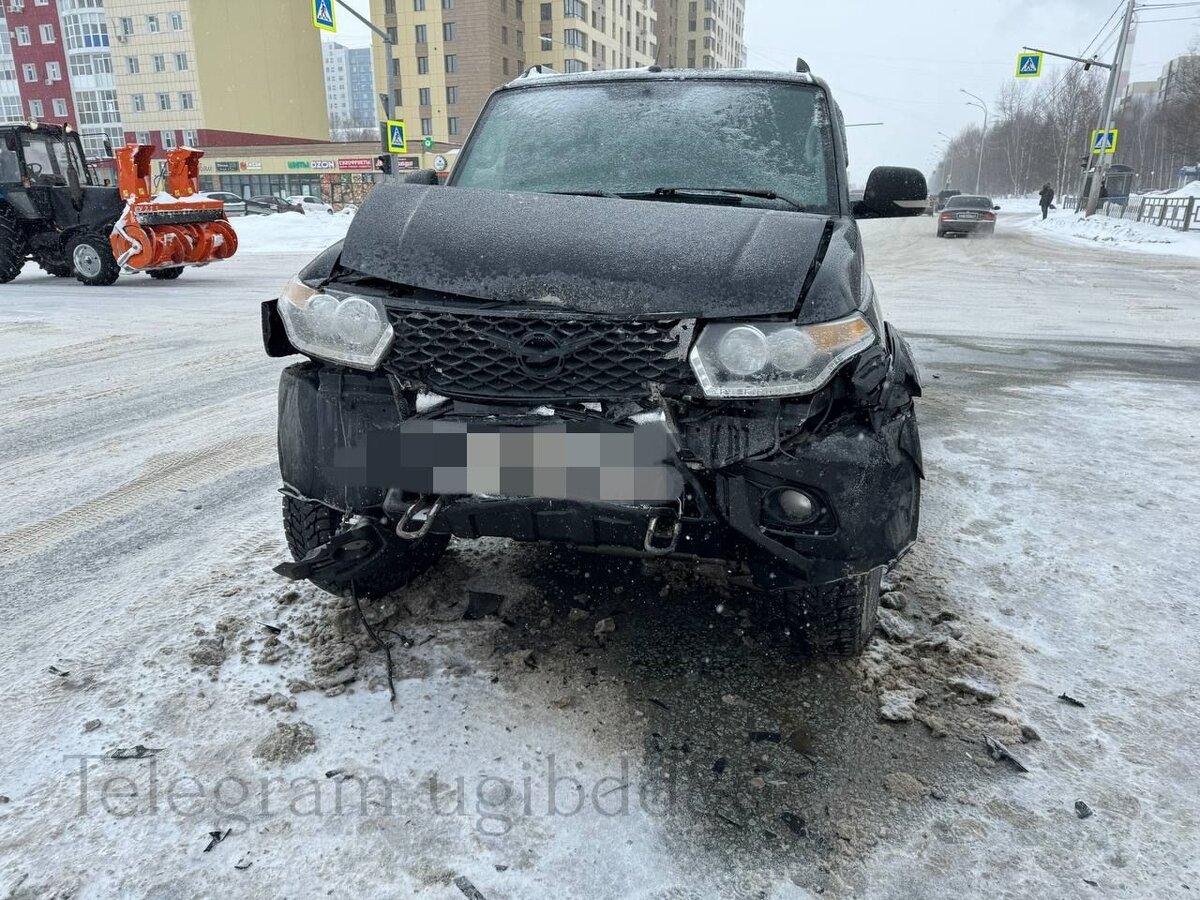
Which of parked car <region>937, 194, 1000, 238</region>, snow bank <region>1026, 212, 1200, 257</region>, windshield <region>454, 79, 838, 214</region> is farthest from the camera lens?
parked car <region>937, 194, 1000, 238</region>

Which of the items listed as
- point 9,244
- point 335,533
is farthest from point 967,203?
point 335,533

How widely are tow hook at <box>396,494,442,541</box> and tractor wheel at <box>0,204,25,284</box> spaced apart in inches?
566

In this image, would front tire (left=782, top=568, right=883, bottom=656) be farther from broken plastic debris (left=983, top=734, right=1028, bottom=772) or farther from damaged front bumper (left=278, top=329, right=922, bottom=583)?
broken plastic debris (left=983, top=734, right=1028, bottom=772)

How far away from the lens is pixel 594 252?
6.90ft

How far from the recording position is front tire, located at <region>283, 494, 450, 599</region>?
8.14 ft

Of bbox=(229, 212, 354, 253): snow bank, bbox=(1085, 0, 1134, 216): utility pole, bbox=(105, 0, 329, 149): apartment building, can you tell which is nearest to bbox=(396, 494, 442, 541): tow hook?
bbox=(229, 212, 354, 253): snow bank

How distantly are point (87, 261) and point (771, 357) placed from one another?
14.2 m

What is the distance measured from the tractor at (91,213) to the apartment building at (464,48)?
163 ft

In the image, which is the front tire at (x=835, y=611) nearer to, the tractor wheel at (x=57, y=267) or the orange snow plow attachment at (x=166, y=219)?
the orange snow plow attachment at (x=166, y=219)

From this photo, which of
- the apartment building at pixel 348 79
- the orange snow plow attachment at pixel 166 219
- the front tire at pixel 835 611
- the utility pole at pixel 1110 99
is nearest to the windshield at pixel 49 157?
the orange snow plow attachment at pixel 166 219

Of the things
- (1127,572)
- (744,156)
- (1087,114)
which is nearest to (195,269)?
(744,156)

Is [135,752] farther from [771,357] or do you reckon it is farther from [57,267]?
[57,267]

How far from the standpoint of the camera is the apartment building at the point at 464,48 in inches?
2414

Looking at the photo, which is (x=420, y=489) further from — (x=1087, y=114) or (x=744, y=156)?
(x=1087, y=114)
